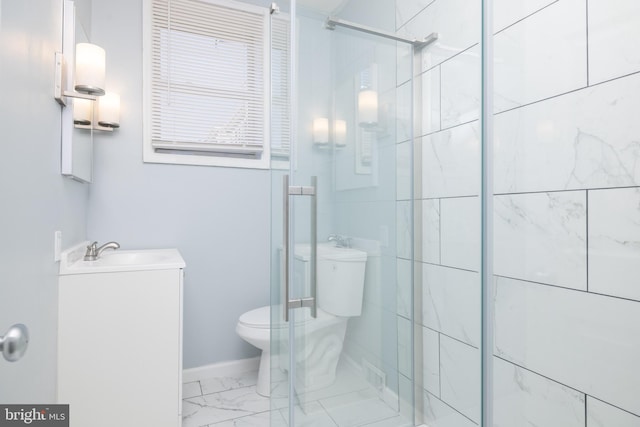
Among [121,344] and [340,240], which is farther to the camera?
[121,344]

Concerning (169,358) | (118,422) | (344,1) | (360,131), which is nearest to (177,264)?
(169,358)

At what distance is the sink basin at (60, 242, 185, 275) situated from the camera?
5.30 ft

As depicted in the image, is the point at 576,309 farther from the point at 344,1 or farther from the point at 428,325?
the point at 344,1

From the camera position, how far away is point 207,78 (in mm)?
2539

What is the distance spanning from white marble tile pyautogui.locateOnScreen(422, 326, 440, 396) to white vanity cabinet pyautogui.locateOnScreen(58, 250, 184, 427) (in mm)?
1147

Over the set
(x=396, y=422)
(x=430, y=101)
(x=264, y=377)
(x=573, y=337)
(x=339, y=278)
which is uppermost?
(x=430, y=101)

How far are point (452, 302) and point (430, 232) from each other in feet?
0.84

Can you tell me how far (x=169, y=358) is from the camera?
68.8 inches

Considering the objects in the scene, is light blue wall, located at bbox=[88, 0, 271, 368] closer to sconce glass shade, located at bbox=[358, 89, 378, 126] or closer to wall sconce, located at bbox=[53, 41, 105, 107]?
wall sconce, located at bbox=[53, 41, 105, 107]

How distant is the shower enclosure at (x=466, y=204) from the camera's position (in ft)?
3.12

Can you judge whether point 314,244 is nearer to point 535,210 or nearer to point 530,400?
point 535,210

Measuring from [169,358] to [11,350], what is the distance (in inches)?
46.7

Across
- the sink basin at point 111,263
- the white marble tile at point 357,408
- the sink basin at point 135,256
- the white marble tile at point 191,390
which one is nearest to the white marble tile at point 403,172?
the white marble tile at point 357,408

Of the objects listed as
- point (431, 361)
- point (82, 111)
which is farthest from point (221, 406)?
point (82, 111)
